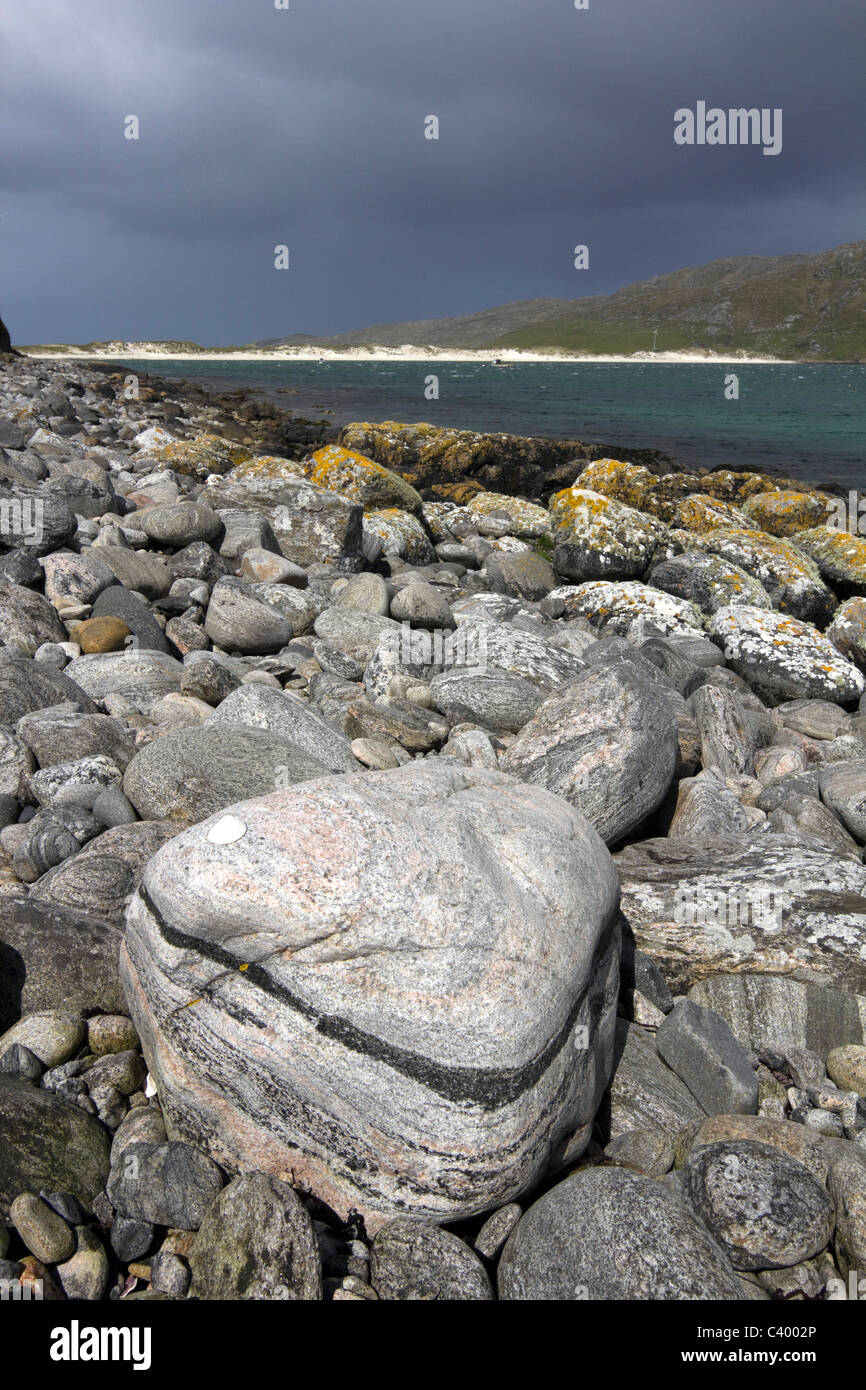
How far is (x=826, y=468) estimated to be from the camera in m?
26.1

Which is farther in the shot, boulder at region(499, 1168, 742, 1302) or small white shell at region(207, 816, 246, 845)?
small white shell at region(207, 816, 246, 845)

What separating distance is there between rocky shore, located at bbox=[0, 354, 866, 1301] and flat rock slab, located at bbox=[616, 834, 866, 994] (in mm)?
16

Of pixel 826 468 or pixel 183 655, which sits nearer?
pixel 183 655

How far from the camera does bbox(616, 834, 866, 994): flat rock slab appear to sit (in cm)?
405

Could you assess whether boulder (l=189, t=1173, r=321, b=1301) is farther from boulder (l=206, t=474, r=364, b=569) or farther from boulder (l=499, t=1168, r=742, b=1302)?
boulder (l=206, t=474, r=364, b=569)

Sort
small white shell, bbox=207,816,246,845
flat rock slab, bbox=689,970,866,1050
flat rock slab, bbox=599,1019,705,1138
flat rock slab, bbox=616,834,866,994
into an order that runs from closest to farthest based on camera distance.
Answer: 1. small white shell, bbox=207,816,246,845
2. flat rock slab, bbox=599,1019,705,1138
3. flat rock slab, bbox=689,970,866,1050
4. flat rock slab, bbox=616,834,866,994

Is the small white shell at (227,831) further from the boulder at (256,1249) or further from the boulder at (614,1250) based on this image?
the boulder at (614,1250)

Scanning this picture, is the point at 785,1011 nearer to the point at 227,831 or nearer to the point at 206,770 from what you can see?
the point at 227,831

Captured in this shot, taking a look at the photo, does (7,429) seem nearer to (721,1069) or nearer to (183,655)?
(183,655)

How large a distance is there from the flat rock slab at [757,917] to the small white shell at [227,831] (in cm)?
234

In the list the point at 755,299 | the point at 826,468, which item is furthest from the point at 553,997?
the point at 755,299

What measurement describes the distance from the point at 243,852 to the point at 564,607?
905 centimetres

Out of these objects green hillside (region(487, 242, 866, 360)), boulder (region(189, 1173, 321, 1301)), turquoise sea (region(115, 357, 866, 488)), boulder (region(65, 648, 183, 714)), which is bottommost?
boulder (region(189, 1173, 321, 1301))

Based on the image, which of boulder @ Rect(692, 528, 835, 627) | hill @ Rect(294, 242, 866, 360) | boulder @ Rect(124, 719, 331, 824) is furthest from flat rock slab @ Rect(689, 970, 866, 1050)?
hill @ Rect(294, 242, 866, 360)
